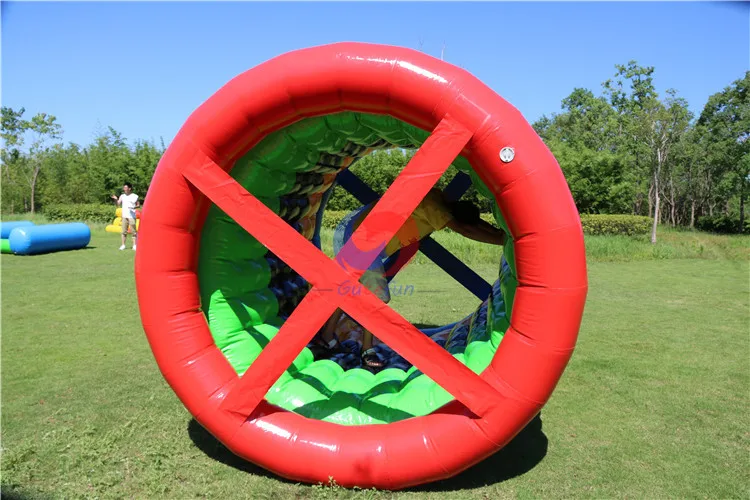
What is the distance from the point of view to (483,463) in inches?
128

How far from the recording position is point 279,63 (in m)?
2.90

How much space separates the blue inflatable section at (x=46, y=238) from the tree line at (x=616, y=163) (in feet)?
27.0

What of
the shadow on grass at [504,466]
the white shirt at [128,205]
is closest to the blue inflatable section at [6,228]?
the white shirt at [128,205]

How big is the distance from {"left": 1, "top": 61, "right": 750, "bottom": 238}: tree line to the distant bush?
231mm

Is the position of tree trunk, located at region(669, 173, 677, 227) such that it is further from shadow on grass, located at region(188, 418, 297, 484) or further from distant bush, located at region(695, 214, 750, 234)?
shadow on grass, located at region(188, 418, 297, 484)

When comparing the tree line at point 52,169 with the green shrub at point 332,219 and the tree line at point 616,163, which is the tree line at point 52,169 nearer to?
the tree line at point 616,163

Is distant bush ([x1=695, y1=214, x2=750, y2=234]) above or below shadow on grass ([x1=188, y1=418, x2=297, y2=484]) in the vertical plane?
above

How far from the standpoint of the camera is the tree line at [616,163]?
61.5 ft

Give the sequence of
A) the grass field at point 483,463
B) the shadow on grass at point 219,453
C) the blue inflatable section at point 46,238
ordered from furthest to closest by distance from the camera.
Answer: the blue inflatable section at point 46,238, the shadow on grass at point 219,453, the grass field at point 483,463

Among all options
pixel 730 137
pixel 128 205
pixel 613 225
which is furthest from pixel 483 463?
pixel 730 137

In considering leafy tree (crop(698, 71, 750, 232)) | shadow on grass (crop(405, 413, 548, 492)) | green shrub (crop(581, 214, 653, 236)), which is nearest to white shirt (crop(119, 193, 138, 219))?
shadow on grass (crop(405, 413, 548, 492))

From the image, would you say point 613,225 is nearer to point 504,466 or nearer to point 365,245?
point 504,466

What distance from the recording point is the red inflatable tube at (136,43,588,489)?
2.69 meters

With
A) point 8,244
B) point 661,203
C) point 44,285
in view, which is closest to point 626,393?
point 44,285
